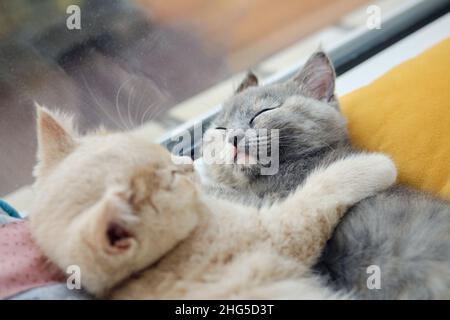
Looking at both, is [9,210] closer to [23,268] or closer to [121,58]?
[23,268]

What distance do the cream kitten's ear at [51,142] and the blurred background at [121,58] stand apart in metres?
0.29

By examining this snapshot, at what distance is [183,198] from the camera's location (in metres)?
1.07

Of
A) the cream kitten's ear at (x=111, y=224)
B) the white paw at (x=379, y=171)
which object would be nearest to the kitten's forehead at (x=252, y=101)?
the white paw at (x=379, y=171)

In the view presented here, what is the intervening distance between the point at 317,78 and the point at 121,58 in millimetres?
933

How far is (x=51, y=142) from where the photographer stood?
1.19m

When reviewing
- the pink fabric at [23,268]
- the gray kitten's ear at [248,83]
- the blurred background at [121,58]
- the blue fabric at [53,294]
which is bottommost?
the blue fabric at [53,294]

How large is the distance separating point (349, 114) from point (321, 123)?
215mm

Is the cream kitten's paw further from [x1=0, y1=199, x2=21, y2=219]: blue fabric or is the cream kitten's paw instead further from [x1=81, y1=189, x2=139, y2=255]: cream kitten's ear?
[x1=0, y1=199, x2=21, y2=219]: blue fabric

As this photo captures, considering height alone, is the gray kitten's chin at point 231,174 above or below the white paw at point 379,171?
above

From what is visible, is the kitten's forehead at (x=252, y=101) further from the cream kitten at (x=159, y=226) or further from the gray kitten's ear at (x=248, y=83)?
the cream kitten at (x=159, y=226)

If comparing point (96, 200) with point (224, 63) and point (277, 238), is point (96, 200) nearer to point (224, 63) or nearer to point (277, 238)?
point (277, 238)

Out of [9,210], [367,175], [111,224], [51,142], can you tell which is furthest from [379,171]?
[9,210]

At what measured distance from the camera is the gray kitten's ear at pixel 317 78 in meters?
1.57

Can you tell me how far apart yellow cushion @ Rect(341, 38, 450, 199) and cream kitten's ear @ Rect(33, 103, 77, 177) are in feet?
3.02
